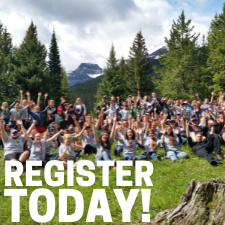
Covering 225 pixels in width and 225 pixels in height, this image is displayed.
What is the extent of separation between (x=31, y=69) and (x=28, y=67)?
17.1 inches

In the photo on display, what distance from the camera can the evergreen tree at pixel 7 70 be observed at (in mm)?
25831

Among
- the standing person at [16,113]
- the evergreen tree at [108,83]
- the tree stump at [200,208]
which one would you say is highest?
the evergreen tree at [108,83]

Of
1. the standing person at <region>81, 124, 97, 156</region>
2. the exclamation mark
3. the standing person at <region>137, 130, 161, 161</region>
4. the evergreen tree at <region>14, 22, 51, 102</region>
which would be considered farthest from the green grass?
the evergreen tree at <region>14, 22, 51, 102</region>

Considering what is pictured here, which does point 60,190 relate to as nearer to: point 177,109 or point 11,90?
point 177,109

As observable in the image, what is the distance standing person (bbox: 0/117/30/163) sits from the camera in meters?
7.68

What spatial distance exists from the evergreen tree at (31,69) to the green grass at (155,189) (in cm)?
1944

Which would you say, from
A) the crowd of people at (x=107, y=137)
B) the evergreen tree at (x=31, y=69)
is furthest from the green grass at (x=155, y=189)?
the evergreen tree at (x=31, y=69)

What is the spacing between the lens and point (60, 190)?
5.89 m

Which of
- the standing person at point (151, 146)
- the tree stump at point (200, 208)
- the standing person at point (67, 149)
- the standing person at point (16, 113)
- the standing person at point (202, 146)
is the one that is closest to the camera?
the tree stump at point (200, 208)

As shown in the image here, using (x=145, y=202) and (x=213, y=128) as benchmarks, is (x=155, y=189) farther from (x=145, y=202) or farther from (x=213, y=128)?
(x=213, y=128)

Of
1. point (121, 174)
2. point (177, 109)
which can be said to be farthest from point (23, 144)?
point (177, 109)

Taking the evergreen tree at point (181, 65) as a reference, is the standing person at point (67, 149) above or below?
below

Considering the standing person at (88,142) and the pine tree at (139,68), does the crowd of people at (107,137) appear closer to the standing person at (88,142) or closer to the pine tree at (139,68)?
the standing person at (88,142)

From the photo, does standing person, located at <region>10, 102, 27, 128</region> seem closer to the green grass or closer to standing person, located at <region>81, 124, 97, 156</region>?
the green grass
